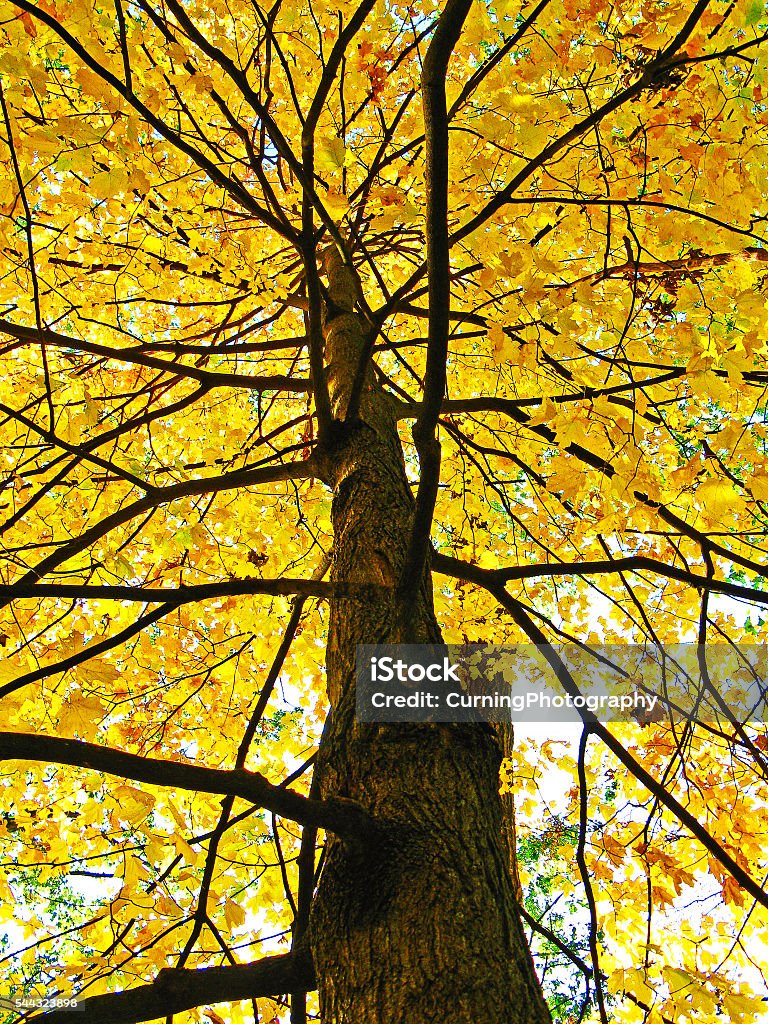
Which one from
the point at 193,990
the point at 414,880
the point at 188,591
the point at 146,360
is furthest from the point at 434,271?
the point at 146,360

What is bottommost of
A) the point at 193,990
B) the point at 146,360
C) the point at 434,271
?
the point at 193,990

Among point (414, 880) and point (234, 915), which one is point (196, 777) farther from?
point (234, 915)

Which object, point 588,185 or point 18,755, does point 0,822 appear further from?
point 588,185

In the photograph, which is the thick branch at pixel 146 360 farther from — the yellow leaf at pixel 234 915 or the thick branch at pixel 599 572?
the yellow leaf at pixel 234 915

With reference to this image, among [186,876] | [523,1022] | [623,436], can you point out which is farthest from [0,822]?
[623,436]

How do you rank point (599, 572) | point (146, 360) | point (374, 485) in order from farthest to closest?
point (146, 360)
point (374, 485)
point (599, 572)

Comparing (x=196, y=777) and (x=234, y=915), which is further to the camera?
(x=234, y=915)

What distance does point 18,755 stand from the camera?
3.21 feet

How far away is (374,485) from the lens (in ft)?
7.08

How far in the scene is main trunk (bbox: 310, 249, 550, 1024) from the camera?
108 cm

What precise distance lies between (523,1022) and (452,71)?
10.5 feet

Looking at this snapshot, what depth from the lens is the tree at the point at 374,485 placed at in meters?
1.27

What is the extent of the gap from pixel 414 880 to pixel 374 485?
A: 1.20 m

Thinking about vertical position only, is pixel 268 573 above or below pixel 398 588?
above
